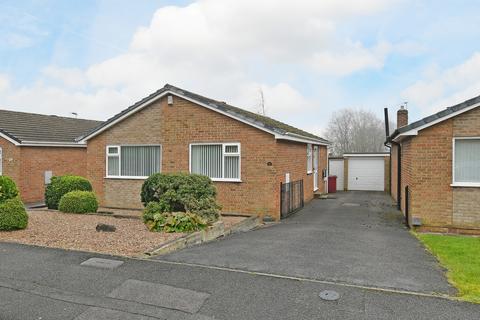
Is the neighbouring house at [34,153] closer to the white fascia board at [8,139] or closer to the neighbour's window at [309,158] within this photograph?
the white fascia board at [8,139]

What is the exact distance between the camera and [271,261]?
6789 mm

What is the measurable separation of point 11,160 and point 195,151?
995cm

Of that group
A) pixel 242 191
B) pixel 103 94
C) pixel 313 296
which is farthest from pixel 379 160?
pixel 313 296

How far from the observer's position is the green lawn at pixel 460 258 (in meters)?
5.42

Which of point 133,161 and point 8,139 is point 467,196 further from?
point 8,139

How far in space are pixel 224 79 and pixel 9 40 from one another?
14.5 m

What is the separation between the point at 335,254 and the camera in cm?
736

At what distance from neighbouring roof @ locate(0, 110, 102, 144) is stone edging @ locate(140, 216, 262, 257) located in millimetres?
9114

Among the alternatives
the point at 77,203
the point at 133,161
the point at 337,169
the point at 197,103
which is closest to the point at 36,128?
the point at 133,161

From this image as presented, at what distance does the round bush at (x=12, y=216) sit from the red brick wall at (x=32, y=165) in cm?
898

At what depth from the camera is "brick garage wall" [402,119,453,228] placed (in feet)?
32.9

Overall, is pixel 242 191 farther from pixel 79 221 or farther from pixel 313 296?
pixel 313 296

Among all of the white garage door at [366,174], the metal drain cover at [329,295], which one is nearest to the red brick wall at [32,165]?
the metal drain cover at [329,295]

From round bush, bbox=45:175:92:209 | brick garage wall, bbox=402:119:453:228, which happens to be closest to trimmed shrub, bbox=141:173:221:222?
round bush, bbox=45:175:92:209
